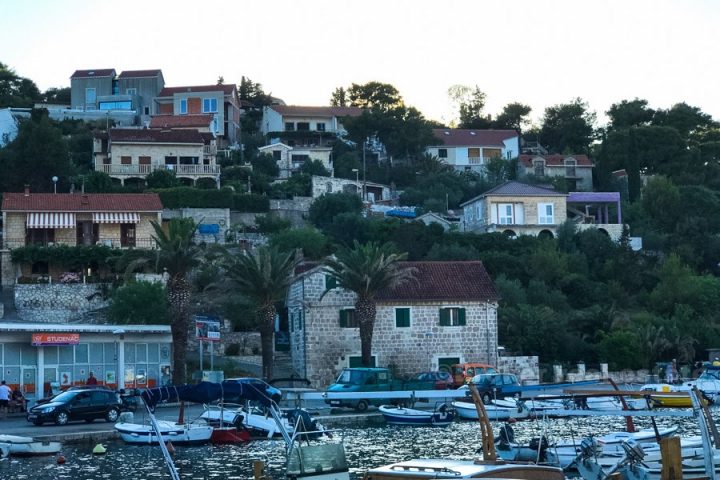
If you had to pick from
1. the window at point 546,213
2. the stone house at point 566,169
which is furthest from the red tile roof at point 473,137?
the window at point 546,213

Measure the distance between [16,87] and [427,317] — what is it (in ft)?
242

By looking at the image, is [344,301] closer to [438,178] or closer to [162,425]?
[162,425]

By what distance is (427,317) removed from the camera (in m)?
60.8

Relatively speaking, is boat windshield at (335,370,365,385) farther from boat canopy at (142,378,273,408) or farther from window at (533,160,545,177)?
window at (533,160,545,177)

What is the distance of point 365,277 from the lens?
56.8 metres

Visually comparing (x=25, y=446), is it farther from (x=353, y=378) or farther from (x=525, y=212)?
(x=525, y=212)

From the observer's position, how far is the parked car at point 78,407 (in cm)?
4312

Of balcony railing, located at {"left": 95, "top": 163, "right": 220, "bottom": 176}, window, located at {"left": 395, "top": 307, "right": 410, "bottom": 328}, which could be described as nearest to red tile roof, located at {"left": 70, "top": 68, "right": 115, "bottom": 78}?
balcony railing, located at {"left": 95, "top": 163, "right": 220, "bottom": 176}

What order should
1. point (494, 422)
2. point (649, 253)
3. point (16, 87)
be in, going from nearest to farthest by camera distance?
point (494, 422), point (649, 253), point (16, 87)

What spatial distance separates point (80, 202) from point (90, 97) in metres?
42.1

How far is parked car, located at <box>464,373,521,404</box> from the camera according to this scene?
4969cm

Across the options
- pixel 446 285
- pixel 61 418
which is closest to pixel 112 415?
pixel 61 418

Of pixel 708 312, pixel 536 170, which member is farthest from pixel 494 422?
Answer: pixel 536 170

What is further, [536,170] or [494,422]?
[536,170]
